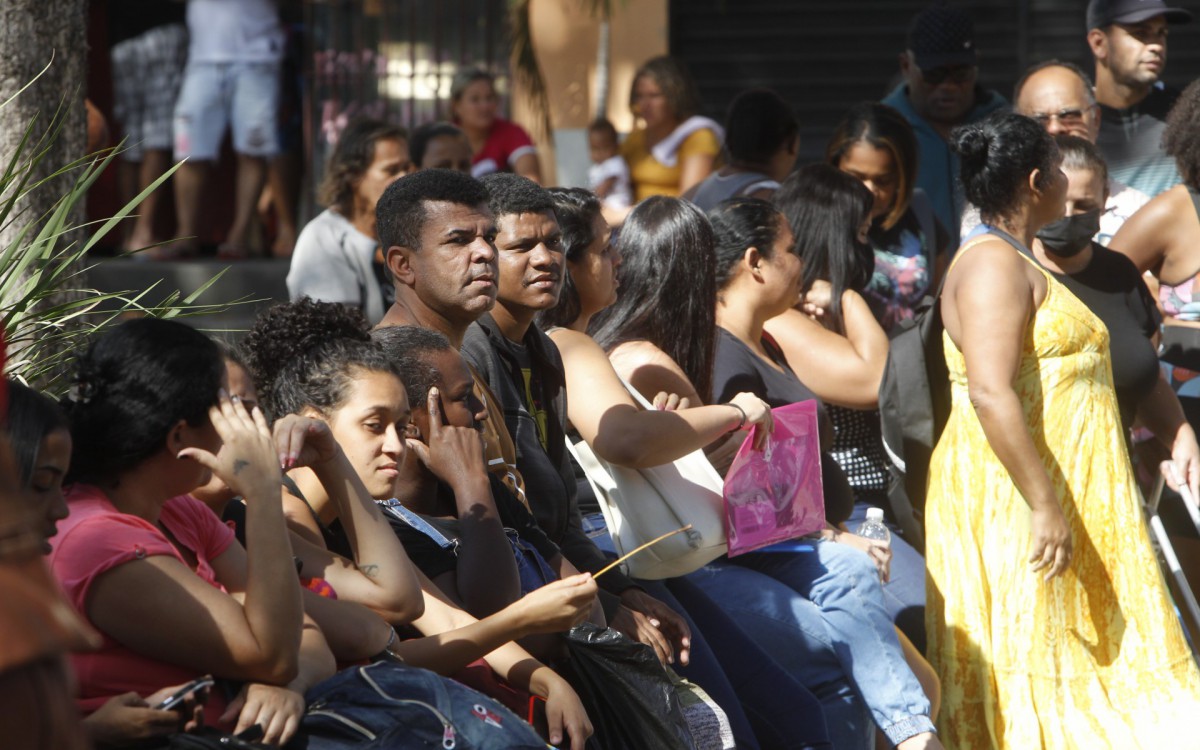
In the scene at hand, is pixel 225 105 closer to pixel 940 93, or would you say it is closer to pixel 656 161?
pixel 656 161

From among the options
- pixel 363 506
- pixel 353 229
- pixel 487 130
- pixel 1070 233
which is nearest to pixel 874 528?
pixel 1070 233

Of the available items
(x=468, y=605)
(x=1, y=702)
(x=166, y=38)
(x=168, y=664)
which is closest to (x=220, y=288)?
(x=166, y=38)

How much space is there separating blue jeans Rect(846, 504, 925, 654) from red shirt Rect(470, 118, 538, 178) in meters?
3.57

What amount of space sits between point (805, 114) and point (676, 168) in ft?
6.90

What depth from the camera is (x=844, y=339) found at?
5.13m

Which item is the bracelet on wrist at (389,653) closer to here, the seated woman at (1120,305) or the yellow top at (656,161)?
the seated woman at (1120,305)

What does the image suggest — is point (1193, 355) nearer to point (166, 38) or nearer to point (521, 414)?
point (521, 414)

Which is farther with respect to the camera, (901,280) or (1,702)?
(901,280)

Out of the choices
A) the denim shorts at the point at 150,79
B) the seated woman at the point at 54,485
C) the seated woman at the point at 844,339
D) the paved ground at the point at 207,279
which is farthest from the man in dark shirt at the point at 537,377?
the denim shorts at the point at 150,79

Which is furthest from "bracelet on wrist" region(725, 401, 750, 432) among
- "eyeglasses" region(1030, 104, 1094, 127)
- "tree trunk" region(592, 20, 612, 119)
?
"tree trunk" region(592, 20, 612, 119)

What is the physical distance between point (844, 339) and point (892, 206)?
3.15 ft

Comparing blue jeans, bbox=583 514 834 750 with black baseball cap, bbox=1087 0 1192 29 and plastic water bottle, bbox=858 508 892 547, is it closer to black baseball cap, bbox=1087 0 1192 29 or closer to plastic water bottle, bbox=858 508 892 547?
plastic water bottle, bbox=858 508 892 547

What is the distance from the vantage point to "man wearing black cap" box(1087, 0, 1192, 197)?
247 inches

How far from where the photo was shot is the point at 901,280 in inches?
228
